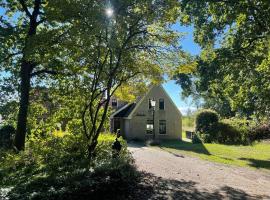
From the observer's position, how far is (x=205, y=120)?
3884 cm

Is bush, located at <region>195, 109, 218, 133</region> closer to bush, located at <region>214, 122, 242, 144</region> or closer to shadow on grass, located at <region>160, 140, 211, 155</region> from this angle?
bush, located at <region>214, 122, 242, 144</region>

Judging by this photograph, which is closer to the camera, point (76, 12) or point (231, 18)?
point (76, 12)

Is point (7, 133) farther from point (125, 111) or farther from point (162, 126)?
point (162, 126)

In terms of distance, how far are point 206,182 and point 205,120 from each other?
2670 centimetres

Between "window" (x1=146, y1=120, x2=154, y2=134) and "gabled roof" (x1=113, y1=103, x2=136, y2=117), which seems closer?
"window" (x1=146, y1=120, x2=154, y2=134)

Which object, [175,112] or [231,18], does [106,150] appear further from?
[175,112]

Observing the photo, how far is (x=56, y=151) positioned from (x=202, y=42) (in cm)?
1052

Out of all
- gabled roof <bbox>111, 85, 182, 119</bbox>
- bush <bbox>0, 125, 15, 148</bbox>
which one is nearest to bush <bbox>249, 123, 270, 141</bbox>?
gabled roof <bbox>111, 85, 182, 119</bbox>

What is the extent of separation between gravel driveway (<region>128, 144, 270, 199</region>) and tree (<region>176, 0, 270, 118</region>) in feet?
17.3

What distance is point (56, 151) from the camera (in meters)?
14.5

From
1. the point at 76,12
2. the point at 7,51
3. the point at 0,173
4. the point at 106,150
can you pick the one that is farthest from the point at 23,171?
the point at 7,51

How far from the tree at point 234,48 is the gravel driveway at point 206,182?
5.28 metres

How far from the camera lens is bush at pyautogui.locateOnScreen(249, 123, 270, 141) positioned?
1398 inches

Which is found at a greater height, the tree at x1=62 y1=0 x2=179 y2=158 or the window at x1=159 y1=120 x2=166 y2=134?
the tree at x1=62 y1=0 x2=179 y2=158
